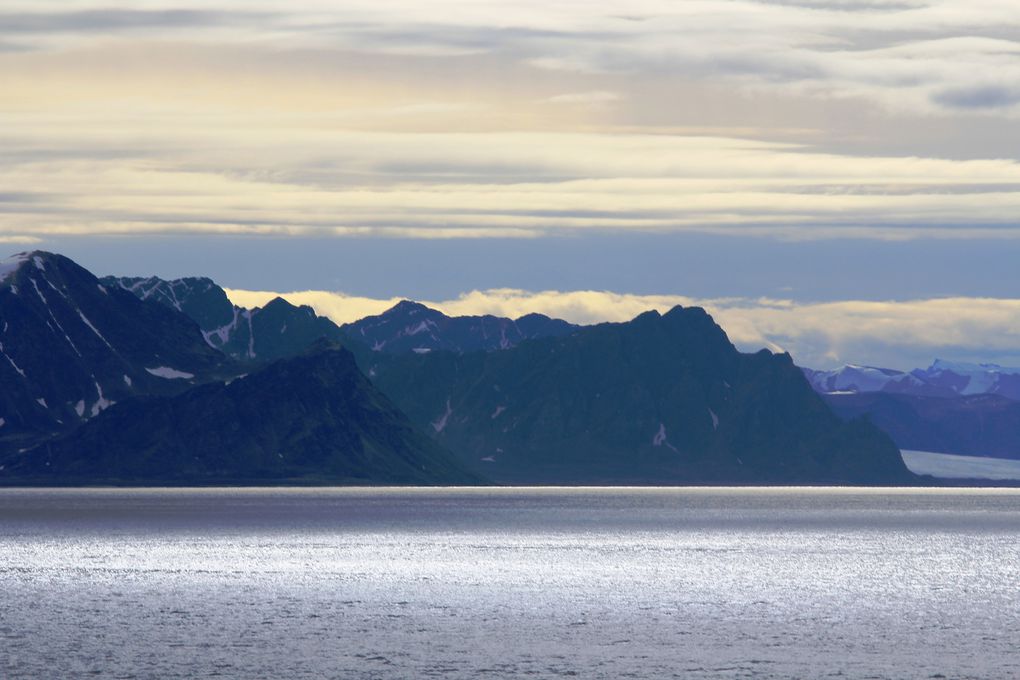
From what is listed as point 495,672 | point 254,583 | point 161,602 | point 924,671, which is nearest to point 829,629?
point 924,671

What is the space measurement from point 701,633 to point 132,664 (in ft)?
148

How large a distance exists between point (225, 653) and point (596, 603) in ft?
173

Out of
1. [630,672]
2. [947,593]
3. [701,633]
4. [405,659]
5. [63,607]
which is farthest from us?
[947,593]

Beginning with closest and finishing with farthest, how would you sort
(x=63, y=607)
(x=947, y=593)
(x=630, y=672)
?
(x=630, y=672) < (x=63, y=607) < (x=947, y=593)

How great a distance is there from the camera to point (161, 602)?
549ft

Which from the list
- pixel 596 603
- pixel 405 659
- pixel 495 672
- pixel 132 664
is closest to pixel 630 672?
pixel 495 672

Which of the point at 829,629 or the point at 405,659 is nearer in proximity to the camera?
the point at 405,659

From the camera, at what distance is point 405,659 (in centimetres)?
11856

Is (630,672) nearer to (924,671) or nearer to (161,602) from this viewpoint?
(924,671)

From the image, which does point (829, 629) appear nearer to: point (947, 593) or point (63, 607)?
point (947, 593)

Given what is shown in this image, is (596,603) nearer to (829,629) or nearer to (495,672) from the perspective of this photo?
(829,629)

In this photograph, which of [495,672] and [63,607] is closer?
[495,672]

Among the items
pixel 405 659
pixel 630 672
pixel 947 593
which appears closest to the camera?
pixel 630 672

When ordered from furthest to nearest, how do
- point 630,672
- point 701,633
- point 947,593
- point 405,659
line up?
point 947,593, point 701,633, point 405,659, point 630,672
